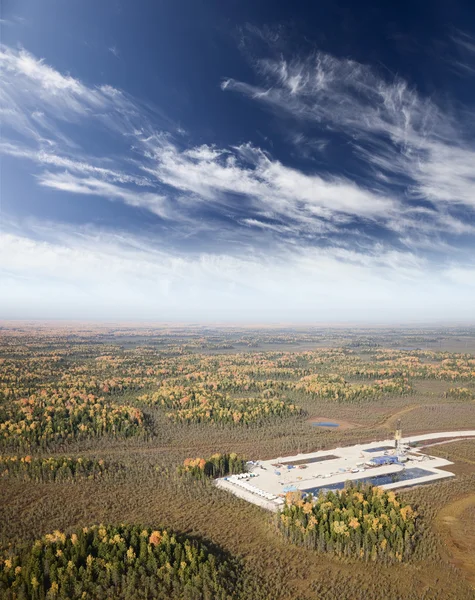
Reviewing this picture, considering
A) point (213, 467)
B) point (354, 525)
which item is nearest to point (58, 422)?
point (213, 467)

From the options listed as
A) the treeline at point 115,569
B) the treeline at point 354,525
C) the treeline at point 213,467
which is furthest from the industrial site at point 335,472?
the treeline at point 115,569

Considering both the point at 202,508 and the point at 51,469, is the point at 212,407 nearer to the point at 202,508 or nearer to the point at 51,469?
the point at 51,469

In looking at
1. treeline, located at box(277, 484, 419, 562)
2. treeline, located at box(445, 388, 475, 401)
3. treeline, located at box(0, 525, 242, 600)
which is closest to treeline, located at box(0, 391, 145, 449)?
treeline, located at box(0, 525, 242, 600)

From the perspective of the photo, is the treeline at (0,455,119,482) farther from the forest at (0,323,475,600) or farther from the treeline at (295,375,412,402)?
the treeline at (295,375,412,402)

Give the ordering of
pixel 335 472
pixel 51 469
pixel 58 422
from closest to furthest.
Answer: pixel 51 469 → pixel 335 472 → pixel 58 422

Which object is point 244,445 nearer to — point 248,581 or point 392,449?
point 392,449

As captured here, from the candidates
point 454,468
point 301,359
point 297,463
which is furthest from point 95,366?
point 454,468
